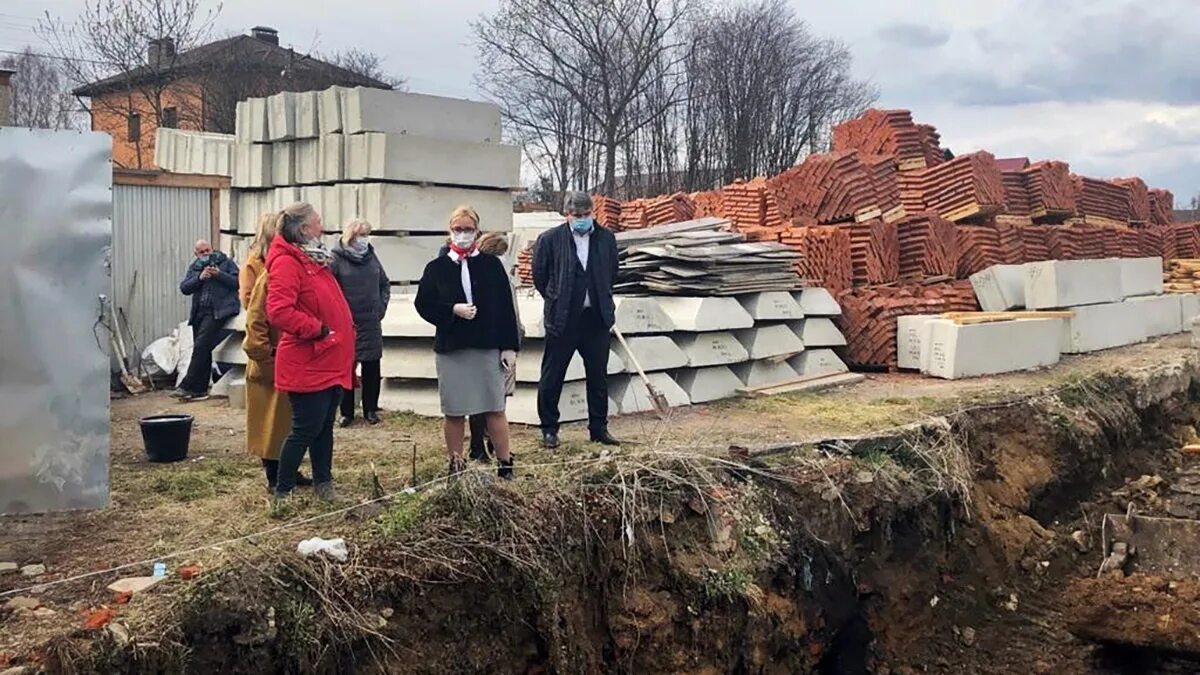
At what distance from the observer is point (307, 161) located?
39.2 feet

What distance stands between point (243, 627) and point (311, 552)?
0.54 meters

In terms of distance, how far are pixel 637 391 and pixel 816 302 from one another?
3.12m

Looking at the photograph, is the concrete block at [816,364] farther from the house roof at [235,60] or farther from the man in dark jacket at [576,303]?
the house roof at [235,60]

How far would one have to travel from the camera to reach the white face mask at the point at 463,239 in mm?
6660

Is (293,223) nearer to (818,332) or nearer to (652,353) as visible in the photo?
(652,353)

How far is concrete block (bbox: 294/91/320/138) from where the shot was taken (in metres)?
11.8

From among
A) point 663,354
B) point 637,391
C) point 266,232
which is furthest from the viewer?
point 663,354

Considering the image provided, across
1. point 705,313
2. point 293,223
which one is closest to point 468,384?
point 293,223

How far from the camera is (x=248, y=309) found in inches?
252

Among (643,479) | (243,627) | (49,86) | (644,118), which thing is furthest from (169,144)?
(49,86)

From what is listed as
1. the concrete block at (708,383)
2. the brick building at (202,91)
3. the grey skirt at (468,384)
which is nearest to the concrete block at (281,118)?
the concrete block at (708,383)

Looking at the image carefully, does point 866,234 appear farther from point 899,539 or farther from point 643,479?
point 643,479

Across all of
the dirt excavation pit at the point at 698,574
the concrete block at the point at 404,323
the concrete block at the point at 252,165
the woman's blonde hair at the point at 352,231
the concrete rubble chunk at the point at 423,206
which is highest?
the concrete block at the point at 252,165

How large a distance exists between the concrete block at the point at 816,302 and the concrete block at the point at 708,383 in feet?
5.08
